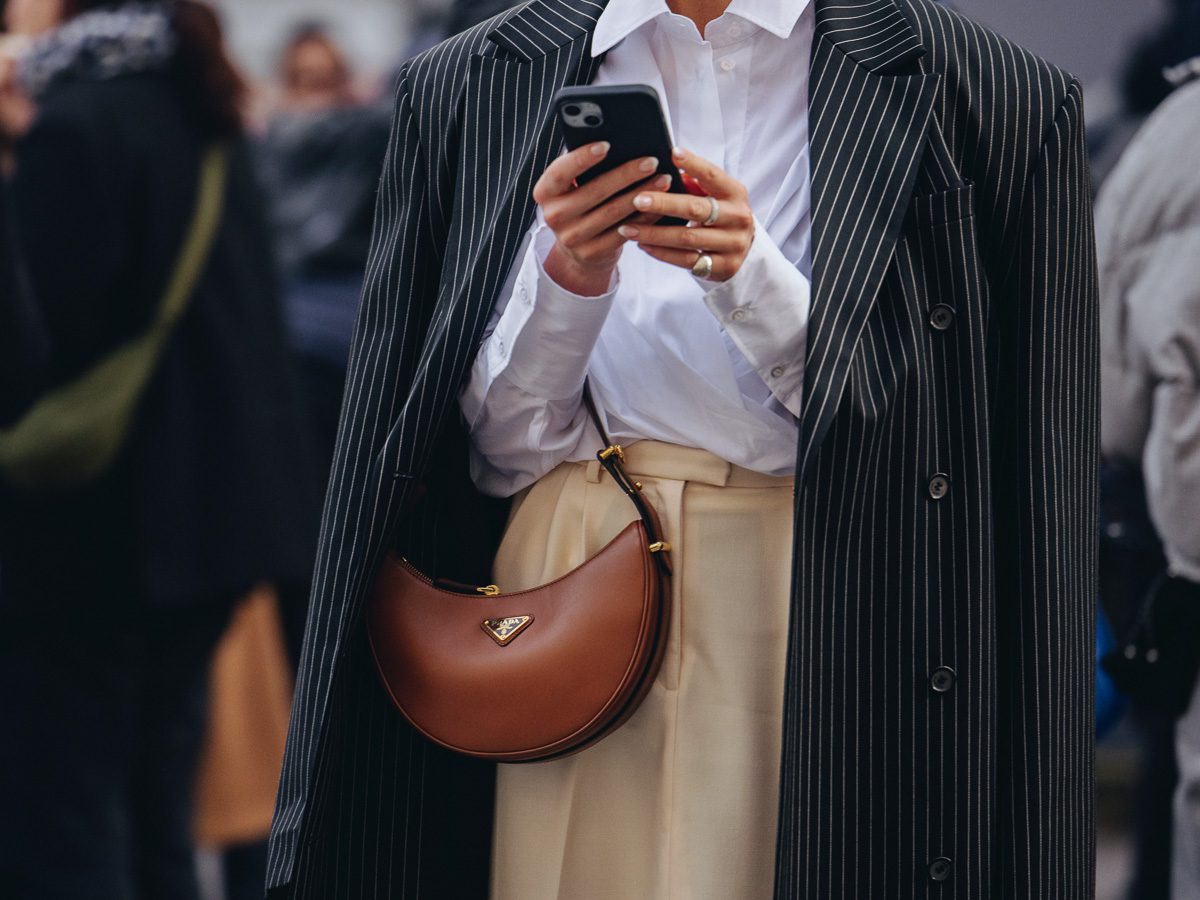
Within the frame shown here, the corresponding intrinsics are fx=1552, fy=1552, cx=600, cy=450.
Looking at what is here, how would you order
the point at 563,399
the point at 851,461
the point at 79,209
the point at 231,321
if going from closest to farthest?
the point at 851,461
the point at 563,399
the point at 79,209
the point at 231,321

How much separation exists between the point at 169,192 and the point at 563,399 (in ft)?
5.61

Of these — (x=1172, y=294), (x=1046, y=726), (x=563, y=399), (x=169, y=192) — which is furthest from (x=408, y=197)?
(x=169, y=192)

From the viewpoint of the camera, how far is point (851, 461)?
1.61m

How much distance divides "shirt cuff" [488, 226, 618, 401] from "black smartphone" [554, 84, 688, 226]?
19 centimetres

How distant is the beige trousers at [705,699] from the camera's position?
1.72m

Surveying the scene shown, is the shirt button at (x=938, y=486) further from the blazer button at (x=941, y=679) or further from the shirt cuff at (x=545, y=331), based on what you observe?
the shirt cuff at (x=545, y=331)

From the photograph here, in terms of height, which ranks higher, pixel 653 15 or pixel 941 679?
pixel 653 15

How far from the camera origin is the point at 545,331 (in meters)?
1.65

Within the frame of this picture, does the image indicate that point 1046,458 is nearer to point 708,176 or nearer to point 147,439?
point 708,176

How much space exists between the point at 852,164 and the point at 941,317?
0.19 m

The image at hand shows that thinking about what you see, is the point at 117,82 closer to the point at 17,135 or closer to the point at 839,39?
the point at 17,135

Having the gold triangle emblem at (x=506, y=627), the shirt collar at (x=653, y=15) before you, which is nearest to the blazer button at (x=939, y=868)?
the gold triangle emblem at (x=506, y=627)

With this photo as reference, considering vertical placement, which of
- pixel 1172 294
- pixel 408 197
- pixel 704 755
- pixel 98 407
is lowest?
pixel 98 407

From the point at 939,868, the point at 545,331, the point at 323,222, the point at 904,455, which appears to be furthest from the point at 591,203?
the point at 323,222
